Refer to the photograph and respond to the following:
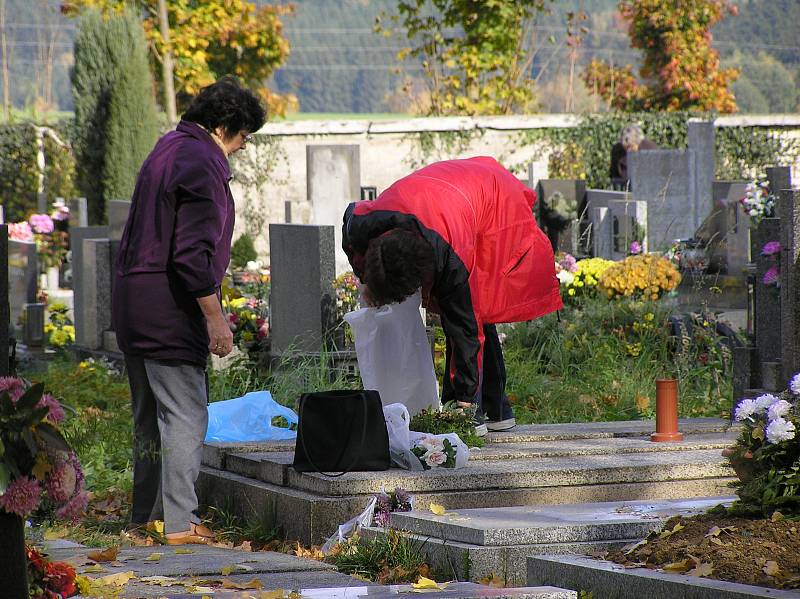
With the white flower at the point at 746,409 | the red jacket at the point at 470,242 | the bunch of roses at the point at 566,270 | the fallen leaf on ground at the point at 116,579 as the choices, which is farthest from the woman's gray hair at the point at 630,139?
the fallen leaf on ground at the point at 116,579

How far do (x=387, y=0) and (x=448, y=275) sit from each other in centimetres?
8601

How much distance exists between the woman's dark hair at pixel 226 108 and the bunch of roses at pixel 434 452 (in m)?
1.38

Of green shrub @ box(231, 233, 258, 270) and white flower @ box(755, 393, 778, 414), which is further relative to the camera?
green shrub @ box(231, 233, 258, 270)

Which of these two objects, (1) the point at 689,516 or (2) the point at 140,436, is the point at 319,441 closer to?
(2) the point at 140,436

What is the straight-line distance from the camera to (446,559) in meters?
4.39

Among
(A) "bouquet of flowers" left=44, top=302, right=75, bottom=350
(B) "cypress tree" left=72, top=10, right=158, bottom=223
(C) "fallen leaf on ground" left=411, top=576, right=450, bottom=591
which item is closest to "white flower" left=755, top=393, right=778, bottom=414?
(C) "fallen leaf on ground" left=411, top=576, right=450, bottom=591

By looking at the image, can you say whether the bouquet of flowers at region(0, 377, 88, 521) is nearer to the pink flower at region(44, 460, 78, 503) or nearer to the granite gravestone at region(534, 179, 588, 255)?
the pink flower at region(44, 460, 78, 503)

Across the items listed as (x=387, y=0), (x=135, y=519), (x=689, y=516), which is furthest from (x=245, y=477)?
(x=387, y=0)

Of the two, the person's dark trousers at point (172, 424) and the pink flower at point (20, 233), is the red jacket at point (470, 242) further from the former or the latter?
the pink flower at point (20, 233)

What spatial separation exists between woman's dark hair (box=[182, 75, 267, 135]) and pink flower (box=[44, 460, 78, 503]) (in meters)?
2.34

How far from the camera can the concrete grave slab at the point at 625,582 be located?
3.53 metres

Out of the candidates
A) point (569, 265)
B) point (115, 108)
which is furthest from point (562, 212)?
point (115, 108)

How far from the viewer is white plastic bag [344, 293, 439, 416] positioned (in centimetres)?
613

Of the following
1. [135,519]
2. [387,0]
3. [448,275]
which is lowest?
[135,519]
